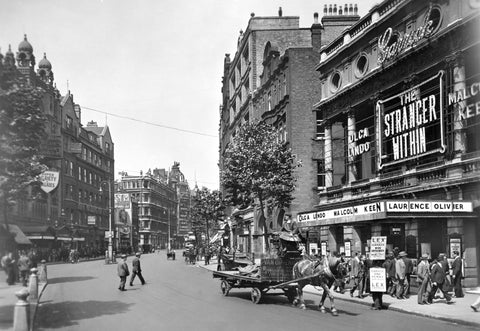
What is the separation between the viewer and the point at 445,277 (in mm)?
17984

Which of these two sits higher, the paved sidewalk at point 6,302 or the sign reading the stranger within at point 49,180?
the sign reading the stranger within at point 49,180

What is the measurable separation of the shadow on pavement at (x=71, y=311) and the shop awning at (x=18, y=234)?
2079mm

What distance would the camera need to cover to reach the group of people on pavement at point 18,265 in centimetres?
1213

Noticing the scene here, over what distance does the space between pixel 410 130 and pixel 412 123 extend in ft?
1.28

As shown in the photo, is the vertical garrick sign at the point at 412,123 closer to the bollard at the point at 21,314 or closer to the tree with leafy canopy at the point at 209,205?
the bollard at the point at 21,314

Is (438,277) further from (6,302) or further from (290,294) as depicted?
(6,302)

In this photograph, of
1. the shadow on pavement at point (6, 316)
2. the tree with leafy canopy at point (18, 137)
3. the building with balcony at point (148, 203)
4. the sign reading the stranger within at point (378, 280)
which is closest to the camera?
the tree with leafy canopy at point (18, 137)

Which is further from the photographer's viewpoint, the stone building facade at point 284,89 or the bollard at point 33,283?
the stone building facade at point 284,89

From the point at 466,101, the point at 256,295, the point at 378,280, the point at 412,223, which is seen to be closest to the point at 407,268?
the point at 378,280

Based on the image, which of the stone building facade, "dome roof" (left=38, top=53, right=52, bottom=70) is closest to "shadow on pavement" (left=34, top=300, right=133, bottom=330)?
"dome roof" (left=38, top=53, right=52, bottom=70)

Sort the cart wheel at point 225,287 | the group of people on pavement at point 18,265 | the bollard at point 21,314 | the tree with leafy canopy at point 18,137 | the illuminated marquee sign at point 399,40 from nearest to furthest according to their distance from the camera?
the bollard at point 21,314 → the tree with leafy canopy at point 18,137 → the group of people on pavement at point 18,265 → the cart wheel at point 225,287 → the illuminated marquee sign at point 399,40

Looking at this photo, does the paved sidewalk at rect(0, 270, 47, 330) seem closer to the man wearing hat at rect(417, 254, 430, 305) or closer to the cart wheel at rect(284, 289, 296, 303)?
the cart wheel at rect(284, 289, 296, 303)

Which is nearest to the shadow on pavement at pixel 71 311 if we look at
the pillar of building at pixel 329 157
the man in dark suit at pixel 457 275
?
the man in dark suit at pixel 457 275

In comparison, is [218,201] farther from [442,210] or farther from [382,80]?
[442,210]
